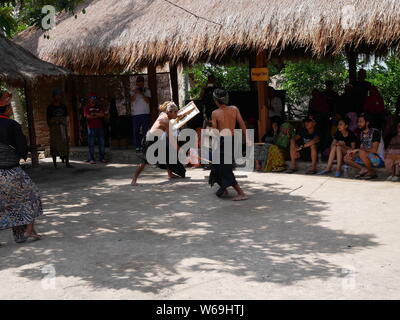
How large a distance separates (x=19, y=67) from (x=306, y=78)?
10.1 meters

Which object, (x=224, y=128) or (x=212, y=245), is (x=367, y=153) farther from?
(x=212, y=245)

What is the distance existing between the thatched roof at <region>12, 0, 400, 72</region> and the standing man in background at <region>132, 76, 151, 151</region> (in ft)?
2.23

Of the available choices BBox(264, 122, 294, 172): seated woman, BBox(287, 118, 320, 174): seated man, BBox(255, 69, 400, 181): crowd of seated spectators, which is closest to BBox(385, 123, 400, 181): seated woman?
BBox(255, 69, 400, 181): crowd of seated spectators

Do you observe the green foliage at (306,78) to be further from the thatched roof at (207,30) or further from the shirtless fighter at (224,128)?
the shirtless fighter at (224,128)

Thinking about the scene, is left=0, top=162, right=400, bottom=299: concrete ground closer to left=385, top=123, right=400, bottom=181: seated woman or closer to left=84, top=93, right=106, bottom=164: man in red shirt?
left=385, top=123, right=400, bottom=181: seated woman

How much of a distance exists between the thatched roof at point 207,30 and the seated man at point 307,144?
1.25m

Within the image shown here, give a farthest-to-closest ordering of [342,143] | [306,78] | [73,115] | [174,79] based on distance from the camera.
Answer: [306,78]
[73,115]
[174,79]
[342,143]

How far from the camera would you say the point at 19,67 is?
33.7 ft

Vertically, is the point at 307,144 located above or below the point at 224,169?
above

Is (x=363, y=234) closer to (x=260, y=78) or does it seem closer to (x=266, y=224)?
(x=266, y=224)

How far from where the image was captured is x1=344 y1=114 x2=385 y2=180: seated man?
28.8 ft

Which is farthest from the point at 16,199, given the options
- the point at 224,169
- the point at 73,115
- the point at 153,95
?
the point at 73,115
